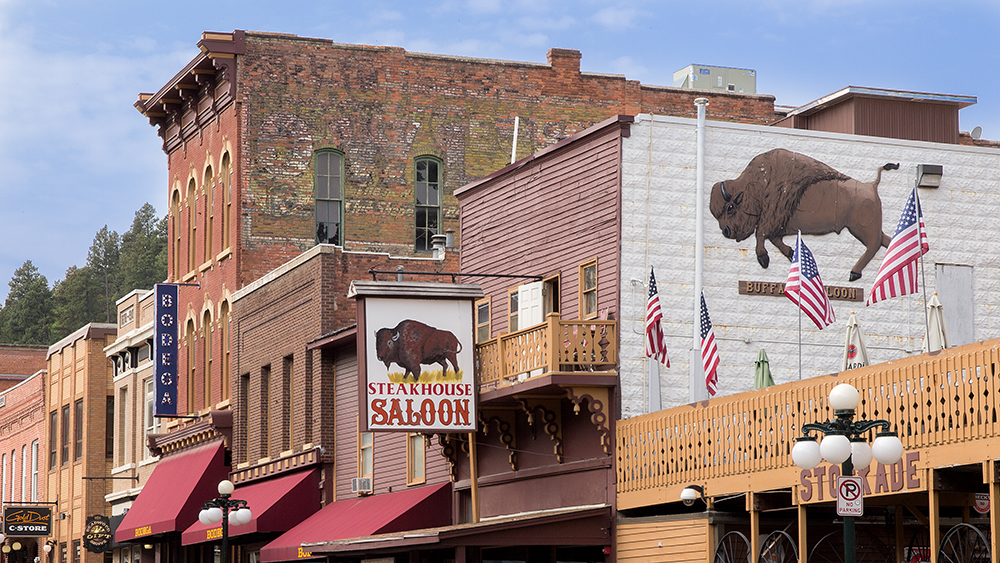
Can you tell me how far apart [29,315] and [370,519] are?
108m

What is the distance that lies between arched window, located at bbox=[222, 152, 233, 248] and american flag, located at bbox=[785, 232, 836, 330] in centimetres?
2100

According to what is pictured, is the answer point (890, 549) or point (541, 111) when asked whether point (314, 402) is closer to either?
point (541, 111)

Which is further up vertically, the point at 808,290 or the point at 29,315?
the point at 29,315

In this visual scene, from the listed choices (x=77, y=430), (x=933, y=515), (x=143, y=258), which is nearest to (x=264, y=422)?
(x=77, y=430)

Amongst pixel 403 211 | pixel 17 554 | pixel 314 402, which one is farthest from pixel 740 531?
pixel 17 554

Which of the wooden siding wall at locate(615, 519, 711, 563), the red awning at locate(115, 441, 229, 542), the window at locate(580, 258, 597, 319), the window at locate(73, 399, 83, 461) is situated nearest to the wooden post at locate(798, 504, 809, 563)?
the wooden siding wall at locate(615, 519, 711, 563)

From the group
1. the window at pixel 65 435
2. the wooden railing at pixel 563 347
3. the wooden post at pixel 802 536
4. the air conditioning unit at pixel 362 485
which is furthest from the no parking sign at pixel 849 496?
the window at pixel 65 435

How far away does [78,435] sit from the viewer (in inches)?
2244

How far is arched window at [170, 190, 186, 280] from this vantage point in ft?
156

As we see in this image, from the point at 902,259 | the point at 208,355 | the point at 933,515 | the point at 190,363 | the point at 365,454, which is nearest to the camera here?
the point at 933,515

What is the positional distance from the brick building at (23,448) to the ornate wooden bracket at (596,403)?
134 feet

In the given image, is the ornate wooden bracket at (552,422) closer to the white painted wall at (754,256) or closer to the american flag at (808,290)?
the white painted wall at (754,256)

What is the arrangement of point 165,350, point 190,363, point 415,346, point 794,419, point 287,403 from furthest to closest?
point 165,350, point 190,363, point 287,403, point 415,346, point 794,419

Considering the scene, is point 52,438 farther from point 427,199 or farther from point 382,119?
point 382,119
